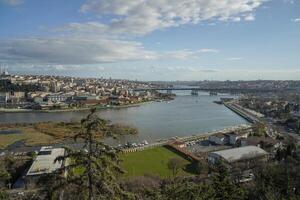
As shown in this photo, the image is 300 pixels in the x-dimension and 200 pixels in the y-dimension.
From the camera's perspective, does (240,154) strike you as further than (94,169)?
Yes

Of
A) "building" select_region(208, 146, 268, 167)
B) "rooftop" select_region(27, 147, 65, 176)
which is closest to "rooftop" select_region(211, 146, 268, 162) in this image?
"building" select_region(208, 146, 268, 167)

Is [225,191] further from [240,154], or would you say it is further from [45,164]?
[240,154]

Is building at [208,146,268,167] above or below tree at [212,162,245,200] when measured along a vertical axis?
below

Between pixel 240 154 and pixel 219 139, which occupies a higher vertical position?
pixel 240 154

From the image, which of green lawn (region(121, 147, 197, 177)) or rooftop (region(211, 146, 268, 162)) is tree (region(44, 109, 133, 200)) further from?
rooftop (region(211, 146, 268, 162))

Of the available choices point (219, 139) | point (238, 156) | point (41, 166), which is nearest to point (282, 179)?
point (238, 156)

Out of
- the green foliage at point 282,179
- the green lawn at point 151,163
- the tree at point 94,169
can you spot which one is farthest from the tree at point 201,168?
the tree at point 94,169

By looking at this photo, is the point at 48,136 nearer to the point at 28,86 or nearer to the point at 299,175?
the point at 299,175
